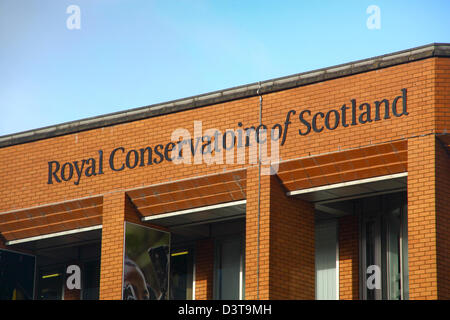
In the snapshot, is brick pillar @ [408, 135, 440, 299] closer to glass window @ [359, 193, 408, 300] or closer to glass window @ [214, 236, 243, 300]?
glass window @ [359, 193, 408, 300]

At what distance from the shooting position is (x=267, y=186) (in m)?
20.0

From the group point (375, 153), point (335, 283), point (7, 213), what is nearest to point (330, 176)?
point (375, 153)

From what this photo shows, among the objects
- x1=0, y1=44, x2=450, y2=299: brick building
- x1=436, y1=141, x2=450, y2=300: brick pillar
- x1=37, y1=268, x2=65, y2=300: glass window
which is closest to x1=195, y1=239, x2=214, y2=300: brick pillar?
x1=0, y1=44, x2=450, y2=299: brick building

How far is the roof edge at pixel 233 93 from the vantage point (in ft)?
62.6

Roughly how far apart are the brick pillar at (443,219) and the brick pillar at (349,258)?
310 centimetres

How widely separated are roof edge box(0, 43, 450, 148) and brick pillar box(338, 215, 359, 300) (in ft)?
10.8

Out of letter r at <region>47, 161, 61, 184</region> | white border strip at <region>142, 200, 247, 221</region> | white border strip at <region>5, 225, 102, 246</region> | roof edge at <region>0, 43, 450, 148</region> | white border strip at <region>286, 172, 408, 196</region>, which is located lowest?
white border strip at <region>5, 225, 102, 246</region>

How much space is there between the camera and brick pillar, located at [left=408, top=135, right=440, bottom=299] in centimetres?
1772

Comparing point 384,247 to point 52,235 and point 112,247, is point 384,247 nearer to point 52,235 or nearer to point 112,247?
point 112,247

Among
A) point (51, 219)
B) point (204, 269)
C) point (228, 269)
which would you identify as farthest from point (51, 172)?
point (228, 269)

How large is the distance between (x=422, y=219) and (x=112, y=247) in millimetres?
7285

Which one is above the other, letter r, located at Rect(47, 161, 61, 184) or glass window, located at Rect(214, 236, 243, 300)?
letter r, located at Rect(47, 161, 61, 184)

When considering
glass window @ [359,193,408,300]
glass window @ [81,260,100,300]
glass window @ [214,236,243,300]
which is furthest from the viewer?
glass window @ [81,260,100,300]

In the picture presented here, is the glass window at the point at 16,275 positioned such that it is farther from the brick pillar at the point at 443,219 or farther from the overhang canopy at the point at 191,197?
the brick pillar at the point at 443,219
